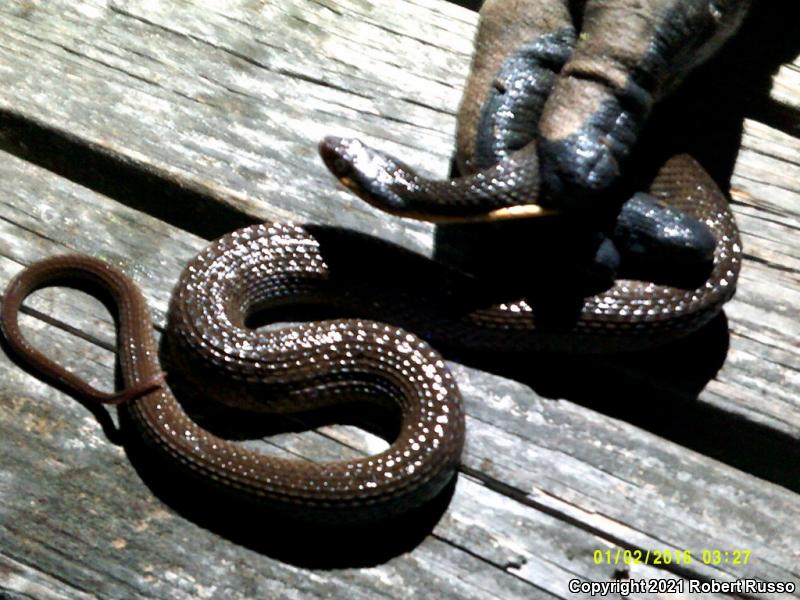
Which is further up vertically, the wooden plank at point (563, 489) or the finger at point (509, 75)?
the finger at point (509, 75)

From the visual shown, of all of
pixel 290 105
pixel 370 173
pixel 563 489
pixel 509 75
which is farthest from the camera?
pixel 290 105

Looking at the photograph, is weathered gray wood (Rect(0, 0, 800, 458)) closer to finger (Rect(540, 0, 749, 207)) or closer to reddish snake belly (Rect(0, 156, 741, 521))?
reddish snake belly (Rect(0, 156, 741, 521))

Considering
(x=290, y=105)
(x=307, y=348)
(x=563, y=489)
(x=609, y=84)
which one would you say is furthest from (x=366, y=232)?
(x=563, y=489)

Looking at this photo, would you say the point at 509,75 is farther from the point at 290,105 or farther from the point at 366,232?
the point at 290,105

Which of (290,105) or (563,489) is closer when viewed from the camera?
(563,489)

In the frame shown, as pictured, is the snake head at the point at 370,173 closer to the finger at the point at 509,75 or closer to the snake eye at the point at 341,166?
the snake eye at the point at 341,166

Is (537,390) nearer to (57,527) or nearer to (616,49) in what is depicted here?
(616,49)

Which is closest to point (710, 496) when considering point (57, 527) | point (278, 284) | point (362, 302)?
point (362, 302)

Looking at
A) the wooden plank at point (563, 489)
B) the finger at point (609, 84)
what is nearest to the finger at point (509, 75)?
the finger at point (609, 84)
